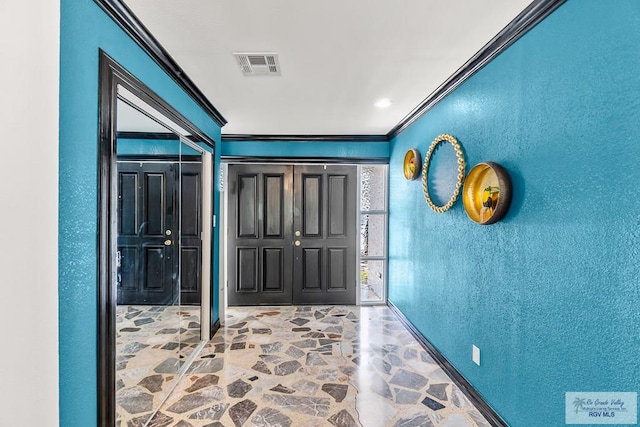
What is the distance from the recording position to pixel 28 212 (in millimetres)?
910

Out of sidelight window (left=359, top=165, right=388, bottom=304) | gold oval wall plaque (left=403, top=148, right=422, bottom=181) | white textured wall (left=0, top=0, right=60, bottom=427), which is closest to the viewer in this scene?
white textured wall (left=0, top=0, right=60, bottom=427)

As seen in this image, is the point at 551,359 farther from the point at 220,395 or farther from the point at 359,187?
the point at 359,187

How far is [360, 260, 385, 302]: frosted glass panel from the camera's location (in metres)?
4.56

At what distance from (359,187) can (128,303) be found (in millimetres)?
3311

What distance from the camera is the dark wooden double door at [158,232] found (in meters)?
1.78

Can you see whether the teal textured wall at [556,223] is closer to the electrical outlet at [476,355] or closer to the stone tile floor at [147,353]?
the electrical outlet at [476,355]

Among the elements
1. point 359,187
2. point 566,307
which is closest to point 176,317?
point 566,307

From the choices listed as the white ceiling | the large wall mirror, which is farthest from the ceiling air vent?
the large wall mirror

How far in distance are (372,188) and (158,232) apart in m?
3.15

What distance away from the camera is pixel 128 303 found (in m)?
1.79

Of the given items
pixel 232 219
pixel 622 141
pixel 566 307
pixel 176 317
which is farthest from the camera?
pixel 232 219

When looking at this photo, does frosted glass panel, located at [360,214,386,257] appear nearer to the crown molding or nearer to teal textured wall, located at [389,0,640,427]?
teal textured wall, located at [389,0,640,427]

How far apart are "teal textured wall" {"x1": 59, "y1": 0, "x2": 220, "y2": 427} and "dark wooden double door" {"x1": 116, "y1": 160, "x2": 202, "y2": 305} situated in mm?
→ 311

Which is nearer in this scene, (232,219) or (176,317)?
(176,317)
